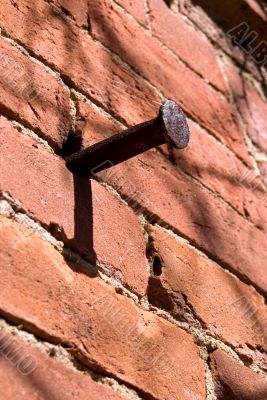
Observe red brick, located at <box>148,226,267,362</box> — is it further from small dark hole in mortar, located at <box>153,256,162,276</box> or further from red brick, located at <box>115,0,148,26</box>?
red brick, located at <box>115,0,148,26</box>

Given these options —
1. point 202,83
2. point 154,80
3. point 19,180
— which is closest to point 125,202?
point 19,180

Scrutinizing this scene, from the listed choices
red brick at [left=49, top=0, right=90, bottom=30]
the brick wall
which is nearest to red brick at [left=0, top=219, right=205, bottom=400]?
the brick wall

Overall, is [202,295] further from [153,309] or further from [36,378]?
[36,378]

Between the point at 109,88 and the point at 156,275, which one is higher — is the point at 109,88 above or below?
above

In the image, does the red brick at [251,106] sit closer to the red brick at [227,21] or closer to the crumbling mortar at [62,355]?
the red brick at [227,21]

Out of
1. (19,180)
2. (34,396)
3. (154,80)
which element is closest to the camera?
(34,396)

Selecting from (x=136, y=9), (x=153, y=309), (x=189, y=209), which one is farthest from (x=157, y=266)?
(x=136, y=9)

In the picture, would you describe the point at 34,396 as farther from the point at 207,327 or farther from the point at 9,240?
the point at 207,327

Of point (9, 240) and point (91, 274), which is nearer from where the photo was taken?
point (9, 240)
